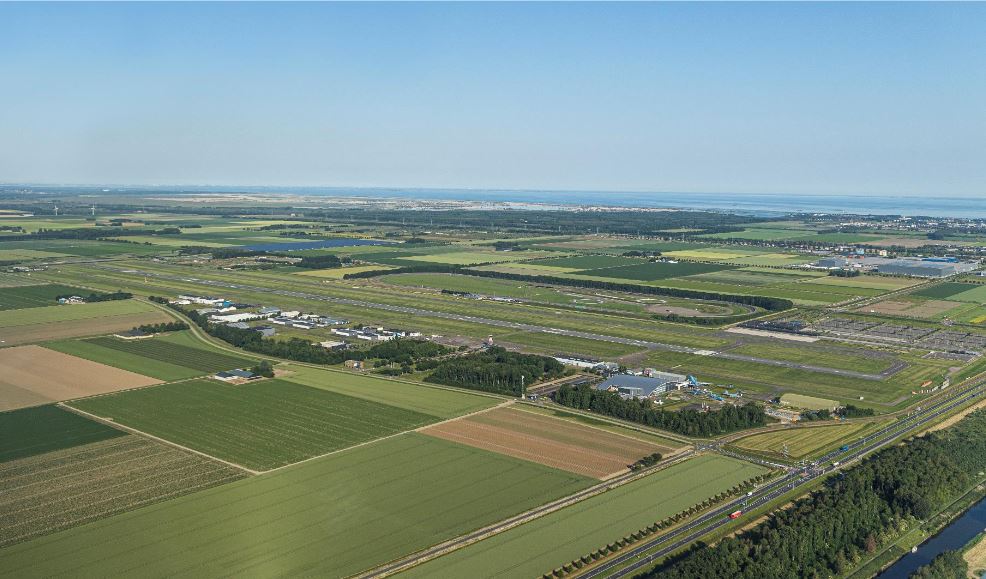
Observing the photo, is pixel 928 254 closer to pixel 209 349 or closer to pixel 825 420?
pixel 825 420

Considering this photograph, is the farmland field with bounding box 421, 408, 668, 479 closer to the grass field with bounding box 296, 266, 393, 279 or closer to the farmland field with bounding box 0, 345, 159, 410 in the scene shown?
the farmland field with bounding box 0, 345, 159, 410

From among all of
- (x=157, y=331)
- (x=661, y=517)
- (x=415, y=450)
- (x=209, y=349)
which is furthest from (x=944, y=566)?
(x=157, y=331)

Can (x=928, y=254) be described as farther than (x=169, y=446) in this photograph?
Yes

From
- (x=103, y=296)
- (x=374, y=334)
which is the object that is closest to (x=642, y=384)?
(x=374, y=334)

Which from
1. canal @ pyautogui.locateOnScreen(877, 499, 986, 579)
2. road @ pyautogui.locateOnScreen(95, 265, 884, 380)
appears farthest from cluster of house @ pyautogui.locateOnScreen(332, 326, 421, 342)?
canal @ pyautogui.locateOnScreen(877, 499, 986, 579)

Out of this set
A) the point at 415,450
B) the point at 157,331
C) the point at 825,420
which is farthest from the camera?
the point at 157,331

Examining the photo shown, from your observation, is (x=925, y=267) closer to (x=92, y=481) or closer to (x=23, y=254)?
(x=92, y=481)
